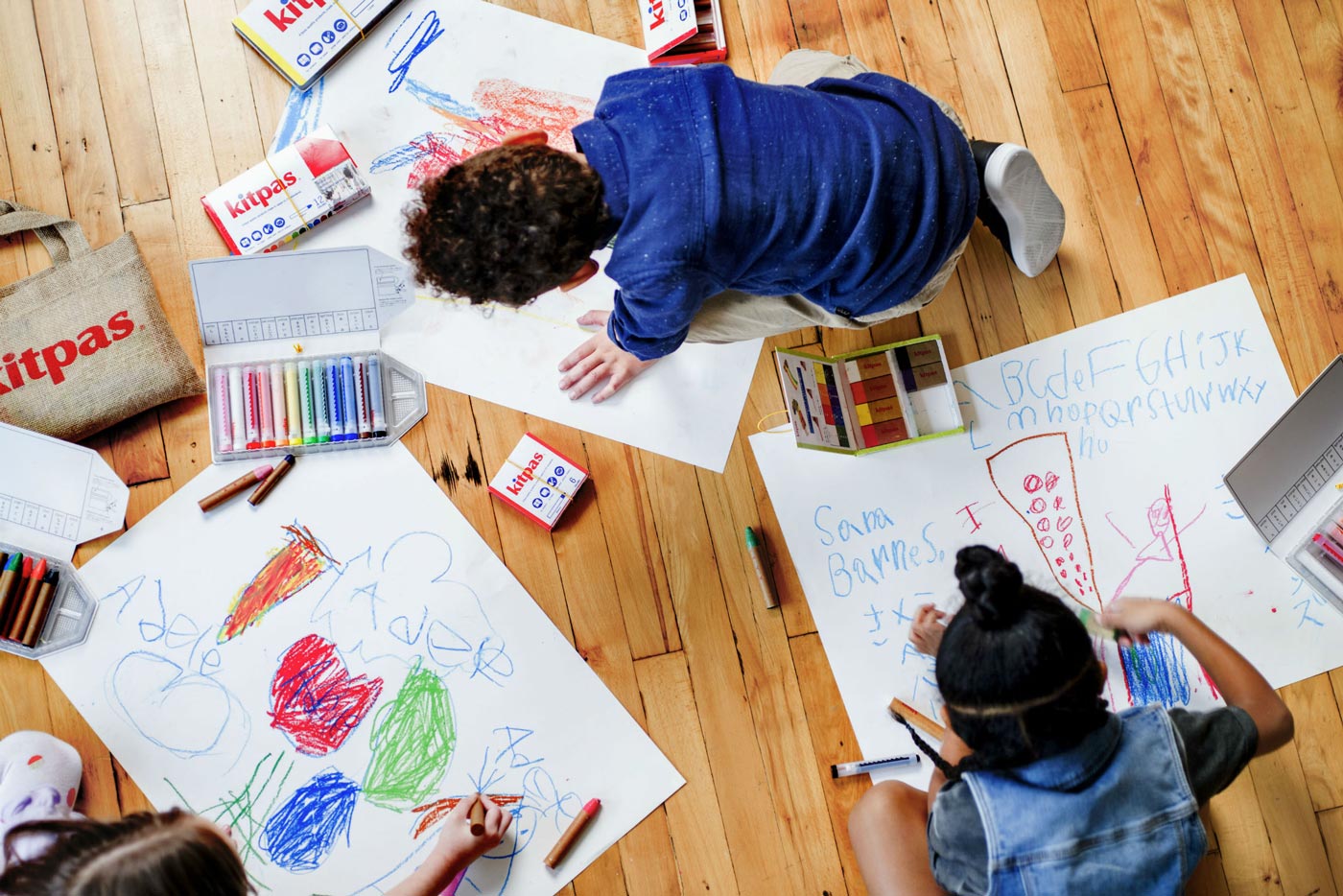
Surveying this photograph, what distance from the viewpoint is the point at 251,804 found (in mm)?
1072

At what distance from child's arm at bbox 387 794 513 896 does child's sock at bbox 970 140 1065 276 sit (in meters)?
0.90

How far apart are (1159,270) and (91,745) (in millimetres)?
1420

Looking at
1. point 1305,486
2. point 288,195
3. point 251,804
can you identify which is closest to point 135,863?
point 251,804

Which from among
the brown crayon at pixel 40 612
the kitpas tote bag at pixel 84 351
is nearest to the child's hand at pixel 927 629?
the kitpas tote bag at pixel 84 351

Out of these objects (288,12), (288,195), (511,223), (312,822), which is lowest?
(312,822)

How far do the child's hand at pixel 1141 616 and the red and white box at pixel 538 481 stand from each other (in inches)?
24.4

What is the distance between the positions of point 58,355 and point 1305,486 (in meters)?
1.47

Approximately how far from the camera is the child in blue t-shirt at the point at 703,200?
2.50 ft

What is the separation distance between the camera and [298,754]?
1.07m

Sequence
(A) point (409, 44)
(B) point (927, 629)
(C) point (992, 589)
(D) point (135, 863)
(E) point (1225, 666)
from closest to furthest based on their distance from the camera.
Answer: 1. (C) point (992, 589)
2. (D) point (135, 863)
3. (E) point (1225, 666)
4. (B) point (927, 629)
5. (A) point (409, 44)

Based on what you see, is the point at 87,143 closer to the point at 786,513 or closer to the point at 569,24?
the point at 569,24

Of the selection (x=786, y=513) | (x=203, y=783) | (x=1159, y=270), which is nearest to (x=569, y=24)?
(x=786, y=513)

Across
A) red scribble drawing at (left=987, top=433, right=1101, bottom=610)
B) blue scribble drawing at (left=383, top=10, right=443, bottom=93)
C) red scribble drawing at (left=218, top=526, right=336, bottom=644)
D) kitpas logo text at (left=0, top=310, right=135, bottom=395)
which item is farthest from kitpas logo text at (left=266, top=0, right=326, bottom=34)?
red scribble drawing at (left=987, top=433, right=1101, bottom=610)

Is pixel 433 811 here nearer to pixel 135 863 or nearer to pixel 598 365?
pixel 135 863
